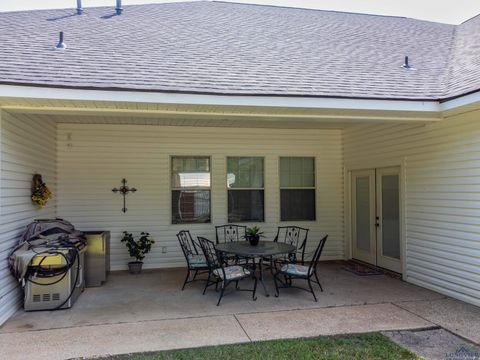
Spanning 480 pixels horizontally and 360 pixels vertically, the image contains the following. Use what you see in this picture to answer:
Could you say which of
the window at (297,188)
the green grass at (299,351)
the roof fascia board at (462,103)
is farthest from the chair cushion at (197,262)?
the roof fascia board at (462,103)

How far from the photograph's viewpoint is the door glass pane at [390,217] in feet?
21.1

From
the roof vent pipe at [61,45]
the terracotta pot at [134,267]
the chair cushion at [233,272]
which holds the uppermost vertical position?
the roof vent pipe at [61,45]

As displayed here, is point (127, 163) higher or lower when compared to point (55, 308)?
higher

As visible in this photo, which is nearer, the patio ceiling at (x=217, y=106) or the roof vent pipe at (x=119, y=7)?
the patio ceiling at (x=217, y=106)

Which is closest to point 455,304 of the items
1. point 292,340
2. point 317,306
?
point 317,306

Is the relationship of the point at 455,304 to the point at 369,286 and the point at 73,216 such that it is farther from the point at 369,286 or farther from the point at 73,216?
the point at 73,216

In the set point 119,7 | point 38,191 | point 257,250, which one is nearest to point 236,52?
point 119,7

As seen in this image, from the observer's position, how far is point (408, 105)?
4.91m

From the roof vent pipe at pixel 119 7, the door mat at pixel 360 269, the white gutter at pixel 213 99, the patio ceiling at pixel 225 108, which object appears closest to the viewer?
the white gutter at pixel 213 99

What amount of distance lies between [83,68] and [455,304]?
19.2 ft

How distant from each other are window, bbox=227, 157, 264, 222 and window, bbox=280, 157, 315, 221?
1.63ft

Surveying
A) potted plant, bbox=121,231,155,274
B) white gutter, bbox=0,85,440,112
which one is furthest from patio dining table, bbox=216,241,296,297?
white gutter, bbox=0,85,440,112

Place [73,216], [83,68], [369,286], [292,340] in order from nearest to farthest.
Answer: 1. [292,340]
2. [83,68]
3. [369,286]
4. [73,216]

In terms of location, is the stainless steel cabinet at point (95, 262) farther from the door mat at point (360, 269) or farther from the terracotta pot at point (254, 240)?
the door mat at point (360, 269)
